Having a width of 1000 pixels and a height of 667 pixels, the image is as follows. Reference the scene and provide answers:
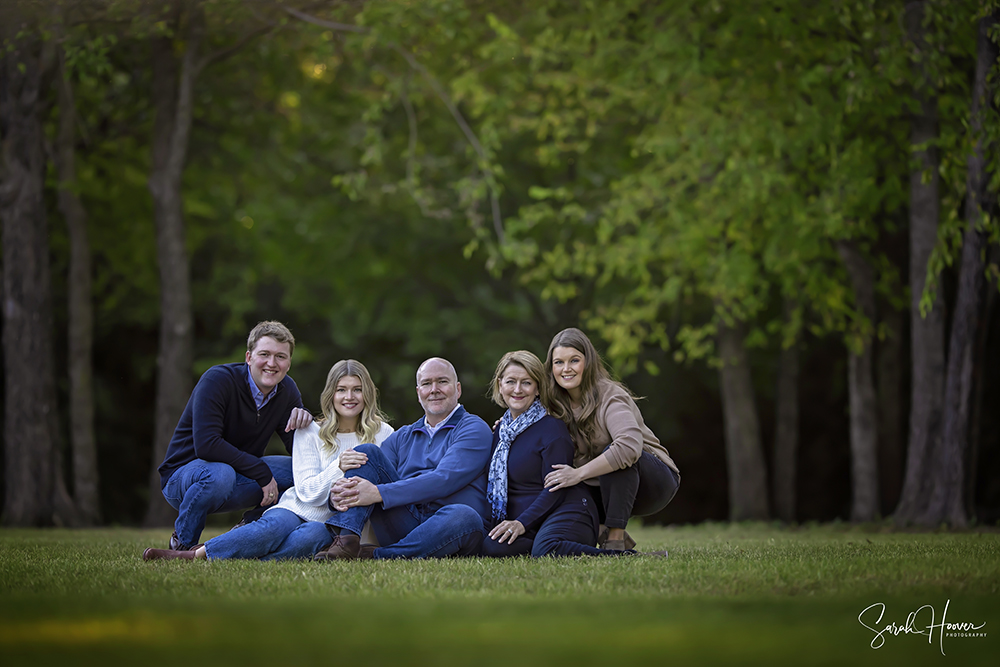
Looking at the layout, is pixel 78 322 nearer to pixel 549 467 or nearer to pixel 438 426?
pixel 438 426


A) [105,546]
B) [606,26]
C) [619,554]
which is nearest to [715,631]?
[619,554]

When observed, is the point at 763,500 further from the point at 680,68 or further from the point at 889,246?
the point at 680,68

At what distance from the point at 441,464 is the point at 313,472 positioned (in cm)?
85

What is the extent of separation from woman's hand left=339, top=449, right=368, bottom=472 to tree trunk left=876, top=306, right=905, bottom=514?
1162 centimetres

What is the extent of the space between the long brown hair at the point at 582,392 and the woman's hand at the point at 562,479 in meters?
0.43

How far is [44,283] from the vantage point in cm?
1314

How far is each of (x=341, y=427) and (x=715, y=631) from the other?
3.72m

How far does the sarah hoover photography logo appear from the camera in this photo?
370 cm

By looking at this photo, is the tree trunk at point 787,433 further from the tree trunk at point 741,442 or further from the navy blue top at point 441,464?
the navy blue top at point 441,464

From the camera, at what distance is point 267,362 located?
7.00m

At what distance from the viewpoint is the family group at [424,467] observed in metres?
6.38

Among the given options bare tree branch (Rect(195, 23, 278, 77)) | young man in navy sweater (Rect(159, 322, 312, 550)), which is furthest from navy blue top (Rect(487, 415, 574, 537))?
bare tree branch (Rect(195, 23, 278, 77))

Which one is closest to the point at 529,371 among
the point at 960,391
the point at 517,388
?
the point at 517,388

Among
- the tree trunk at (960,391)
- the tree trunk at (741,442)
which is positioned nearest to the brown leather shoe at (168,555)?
the tree trunk at (960,391)
